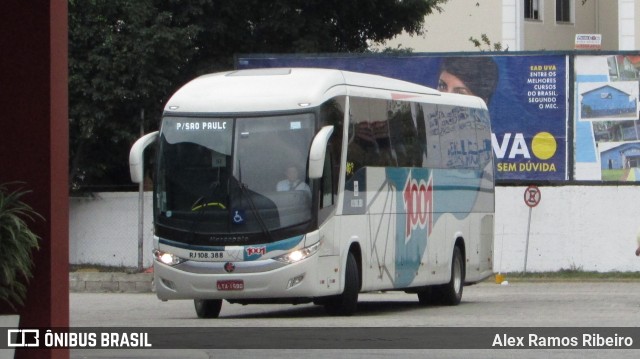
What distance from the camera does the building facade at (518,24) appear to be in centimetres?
5125

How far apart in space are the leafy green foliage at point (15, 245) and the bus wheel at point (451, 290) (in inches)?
541

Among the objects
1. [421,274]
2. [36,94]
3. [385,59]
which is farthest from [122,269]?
[36,94]

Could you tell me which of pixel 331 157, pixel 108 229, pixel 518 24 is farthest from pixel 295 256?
pixel 518 24

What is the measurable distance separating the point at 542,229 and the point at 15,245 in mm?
24776

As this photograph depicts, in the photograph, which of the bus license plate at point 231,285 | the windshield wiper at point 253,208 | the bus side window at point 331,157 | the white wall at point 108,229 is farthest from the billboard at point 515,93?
the bus license plate at point 231,285

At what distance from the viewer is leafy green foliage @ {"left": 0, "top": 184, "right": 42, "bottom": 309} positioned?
419 inches

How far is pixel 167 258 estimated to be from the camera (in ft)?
64.3

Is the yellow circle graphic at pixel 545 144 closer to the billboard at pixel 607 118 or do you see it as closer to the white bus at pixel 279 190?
the billboard at pixel 607 118

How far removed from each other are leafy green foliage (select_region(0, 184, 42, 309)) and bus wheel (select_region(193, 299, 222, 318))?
976 cm

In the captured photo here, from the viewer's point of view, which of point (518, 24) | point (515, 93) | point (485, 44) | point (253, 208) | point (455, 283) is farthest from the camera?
point (518, 24)

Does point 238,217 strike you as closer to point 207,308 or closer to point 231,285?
point 231,285

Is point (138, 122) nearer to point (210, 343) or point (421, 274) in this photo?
point (421, 274)

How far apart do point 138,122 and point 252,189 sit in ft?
47.5

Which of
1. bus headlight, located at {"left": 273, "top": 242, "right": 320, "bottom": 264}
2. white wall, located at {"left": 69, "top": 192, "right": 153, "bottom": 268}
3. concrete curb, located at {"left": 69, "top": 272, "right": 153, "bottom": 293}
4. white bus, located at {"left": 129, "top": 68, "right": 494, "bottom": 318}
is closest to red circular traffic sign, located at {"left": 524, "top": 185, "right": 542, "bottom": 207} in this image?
white wall, located at {"left": 69, "top": 192, "right": 153, "bottom": 268}
